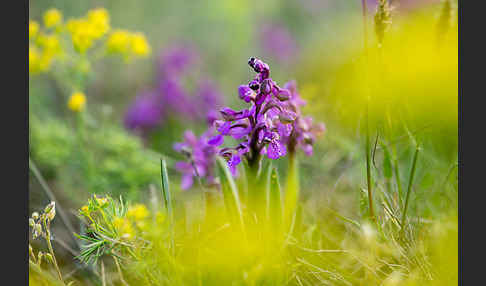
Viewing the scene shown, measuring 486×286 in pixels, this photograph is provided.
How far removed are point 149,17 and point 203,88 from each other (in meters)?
1.97

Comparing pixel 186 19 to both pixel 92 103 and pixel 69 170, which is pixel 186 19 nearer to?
pixel 92 103

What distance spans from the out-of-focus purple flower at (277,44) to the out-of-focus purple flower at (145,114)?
1624mm

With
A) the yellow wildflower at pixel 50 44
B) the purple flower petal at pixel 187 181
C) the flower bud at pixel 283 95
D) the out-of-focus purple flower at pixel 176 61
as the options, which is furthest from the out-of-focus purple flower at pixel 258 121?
the out-of-focus purple flower at pixel 176 61

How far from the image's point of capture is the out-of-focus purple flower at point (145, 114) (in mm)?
3543

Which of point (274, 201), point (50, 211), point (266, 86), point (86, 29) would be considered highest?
point (86, 29)

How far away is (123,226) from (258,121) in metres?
0.64

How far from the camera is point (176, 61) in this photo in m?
3.79

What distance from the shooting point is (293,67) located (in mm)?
4648

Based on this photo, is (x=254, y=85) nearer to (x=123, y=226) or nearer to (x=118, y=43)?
(x=123, y=226)

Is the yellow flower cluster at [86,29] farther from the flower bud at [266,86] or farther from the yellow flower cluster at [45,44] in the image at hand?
the flower bud at [266,86]

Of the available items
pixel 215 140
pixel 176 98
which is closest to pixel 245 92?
pixel 215 140

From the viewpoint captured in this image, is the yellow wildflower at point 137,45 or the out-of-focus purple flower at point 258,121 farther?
→ the yellow wildflower at point 137,45

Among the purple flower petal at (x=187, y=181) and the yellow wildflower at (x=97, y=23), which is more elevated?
the yellow wildflower at (x=97, y=23)

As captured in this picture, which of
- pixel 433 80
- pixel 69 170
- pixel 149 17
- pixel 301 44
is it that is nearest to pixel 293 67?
pixel 301 44
